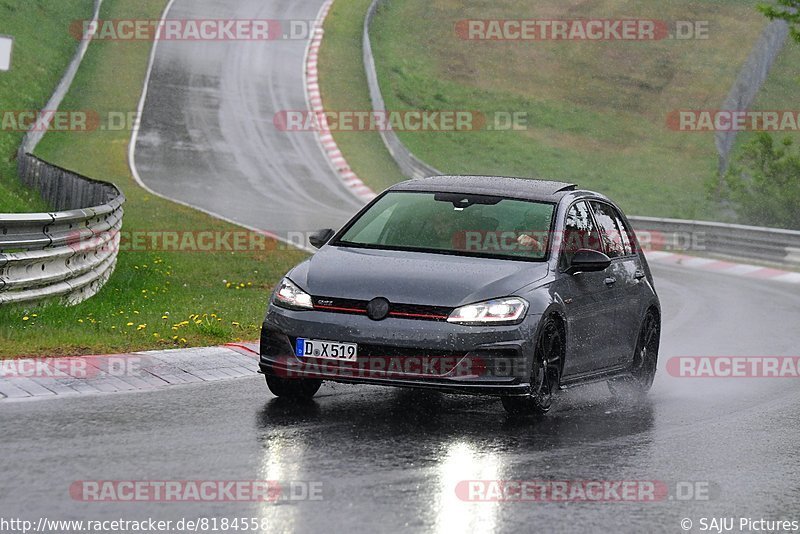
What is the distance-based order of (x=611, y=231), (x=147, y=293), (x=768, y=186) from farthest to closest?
(x=768, y=186)
(x=147, y=293)
(x=611, y=231)

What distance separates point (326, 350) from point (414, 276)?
765mm

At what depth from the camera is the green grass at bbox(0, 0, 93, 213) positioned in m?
39.3

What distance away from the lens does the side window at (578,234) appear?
991 cm

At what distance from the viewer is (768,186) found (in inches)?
1283

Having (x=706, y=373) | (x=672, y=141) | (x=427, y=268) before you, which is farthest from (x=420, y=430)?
(x=672, y=141)

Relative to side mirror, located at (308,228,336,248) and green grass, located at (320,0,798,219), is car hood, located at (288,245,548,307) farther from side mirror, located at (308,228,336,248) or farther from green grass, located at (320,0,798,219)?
green grass, located at (320,0,798,219)

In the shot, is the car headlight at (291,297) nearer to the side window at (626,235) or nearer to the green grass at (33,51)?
the side window at (626,235)

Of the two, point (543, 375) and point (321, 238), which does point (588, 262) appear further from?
point (321, 238)

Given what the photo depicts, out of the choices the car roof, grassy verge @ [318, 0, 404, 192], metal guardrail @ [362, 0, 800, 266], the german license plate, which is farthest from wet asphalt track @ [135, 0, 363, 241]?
the german license plate

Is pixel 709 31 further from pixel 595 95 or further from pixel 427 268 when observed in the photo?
pixel 427 268

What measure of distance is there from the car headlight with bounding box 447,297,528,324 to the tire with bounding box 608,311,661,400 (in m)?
2.18

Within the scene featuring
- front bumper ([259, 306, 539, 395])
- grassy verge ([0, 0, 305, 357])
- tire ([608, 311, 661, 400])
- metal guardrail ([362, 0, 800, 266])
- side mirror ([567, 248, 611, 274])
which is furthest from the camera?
metal guardrail ([362, 0, 800, 266])

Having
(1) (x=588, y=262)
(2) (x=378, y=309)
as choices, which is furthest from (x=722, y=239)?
(2) (x=378, y=309)

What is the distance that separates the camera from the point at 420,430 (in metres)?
8.73
